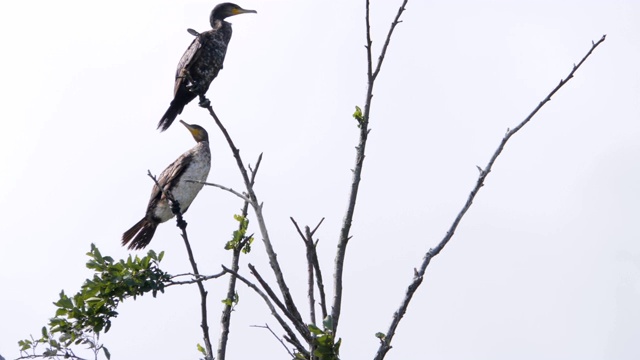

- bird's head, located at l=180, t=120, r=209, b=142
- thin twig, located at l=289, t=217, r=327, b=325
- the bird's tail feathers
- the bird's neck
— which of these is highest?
the bird's neck

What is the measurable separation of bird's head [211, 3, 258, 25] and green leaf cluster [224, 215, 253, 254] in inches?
218

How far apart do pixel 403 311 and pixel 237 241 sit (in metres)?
1.67

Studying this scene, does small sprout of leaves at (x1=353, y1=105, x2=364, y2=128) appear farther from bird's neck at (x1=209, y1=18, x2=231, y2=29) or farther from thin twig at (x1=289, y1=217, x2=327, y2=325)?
bird's neck at (x1=209, y1=18, x2=231, y2=29)

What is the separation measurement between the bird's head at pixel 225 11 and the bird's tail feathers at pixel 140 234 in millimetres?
2958

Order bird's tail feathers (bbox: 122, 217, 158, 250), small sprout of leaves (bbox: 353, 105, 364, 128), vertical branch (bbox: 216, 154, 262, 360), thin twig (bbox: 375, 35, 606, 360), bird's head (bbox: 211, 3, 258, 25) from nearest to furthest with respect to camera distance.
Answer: thin twig (bbox: 375, 35, 606, 360)
small sprout of leaves (bbox: 353, 105, 364, 128)
vertical branch (bbox: 216, 154, 262, 360)
bird's tail feathers (bbox: 122, 217, 158, 250)
bird's head (bbox: 211, 3, 258, 25)

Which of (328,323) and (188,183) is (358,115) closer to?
(328,323)

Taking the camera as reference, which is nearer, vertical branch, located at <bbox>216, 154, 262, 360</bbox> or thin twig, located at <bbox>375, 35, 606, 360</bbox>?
thin twig, located at <bbox>375, 35, 606, 360</bbox>

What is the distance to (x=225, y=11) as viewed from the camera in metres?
11.5

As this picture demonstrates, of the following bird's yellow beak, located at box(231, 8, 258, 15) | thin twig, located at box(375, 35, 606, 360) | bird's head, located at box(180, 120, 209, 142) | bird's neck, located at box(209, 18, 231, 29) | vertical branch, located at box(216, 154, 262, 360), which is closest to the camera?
thin twig, located at box(375, 35, 606, 360)

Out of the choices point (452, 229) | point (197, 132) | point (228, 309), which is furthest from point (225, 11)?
point (452, 229)

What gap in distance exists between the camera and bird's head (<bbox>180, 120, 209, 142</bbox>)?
10.8 meters

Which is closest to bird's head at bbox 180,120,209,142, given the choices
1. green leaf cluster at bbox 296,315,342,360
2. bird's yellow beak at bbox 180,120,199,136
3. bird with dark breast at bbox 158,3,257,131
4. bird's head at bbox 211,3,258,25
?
bird's yellow beak at bbox 180,120,199,136

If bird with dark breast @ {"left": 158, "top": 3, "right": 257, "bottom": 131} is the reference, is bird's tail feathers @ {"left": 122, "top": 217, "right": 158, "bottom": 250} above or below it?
below

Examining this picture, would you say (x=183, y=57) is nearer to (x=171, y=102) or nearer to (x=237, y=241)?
(x=171, y=102)
